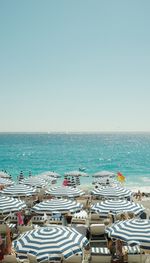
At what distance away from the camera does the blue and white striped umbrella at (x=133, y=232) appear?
8711 mm

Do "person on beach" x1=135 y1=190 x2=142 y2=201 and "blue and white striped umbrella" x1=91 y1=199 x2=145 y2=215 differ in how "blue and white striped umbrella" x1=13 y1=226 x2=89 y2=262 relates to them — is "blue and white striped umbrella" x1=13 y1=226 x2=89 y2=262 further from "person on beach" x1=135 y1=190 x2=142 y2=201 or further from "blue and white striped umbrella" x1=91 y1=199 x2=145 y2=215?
"person on beach" x1=135 y1=190 x2=142 y2=201

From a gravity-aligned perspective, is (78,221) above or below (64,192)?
below

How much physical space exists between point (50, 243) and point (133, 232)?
2.54 metres

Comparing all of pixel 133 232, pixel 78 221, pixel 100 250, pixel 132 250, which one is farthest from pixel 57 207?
pixel 133 232

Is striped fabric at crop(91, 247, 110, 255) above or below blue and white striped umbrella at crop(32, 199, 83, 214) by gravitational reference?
below

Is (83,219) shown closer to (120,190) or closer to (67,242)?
(120,190)

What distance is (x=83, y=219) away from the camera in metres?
13.4

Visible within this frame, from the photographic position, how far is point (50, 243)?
820 centimetres

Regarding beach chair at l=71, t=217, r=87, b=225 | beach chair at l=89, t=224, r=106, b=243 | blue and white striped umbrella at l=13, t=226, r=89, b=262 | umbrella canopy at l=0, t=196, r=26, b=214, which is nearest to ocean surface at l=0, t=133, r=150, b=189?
beach chair at l=71, t=217, r=87, b=225

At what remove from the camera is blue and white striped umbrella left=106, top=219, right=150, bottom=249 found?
8.71m

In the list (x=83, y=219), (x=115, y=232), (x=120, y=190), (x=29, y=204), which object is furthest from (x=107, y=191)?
(x=115, y=232)

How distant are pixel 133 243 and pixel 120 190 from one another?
22.9ft

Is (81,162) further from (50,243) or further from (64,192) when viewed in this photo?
(50,243)

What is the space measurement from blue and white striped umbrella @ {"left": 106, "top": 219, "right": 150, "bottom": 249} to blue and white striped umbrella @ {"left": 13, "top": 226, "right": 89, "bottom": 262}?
1.24m
